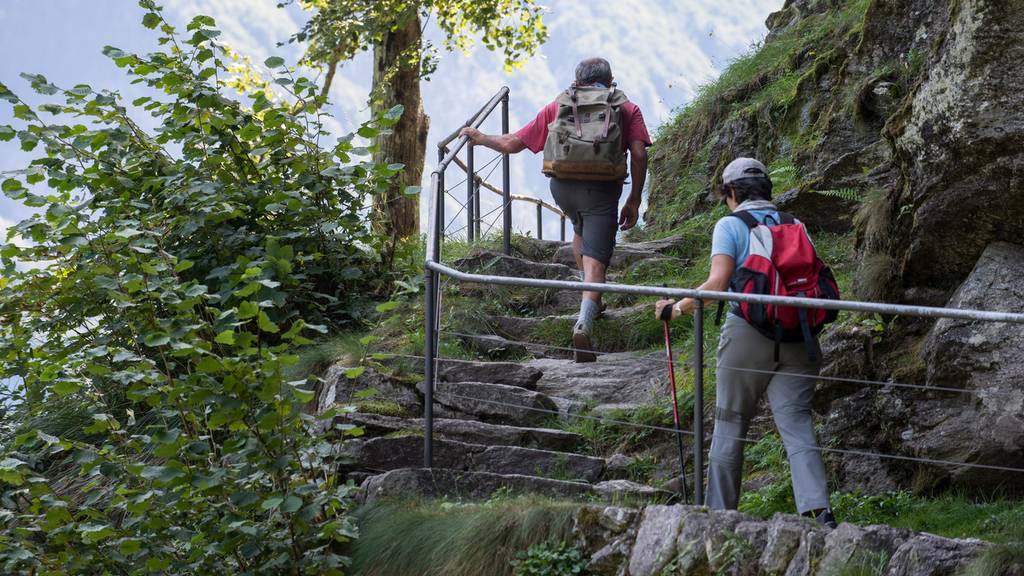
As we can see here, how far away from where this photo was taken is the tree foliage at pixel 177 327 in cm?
565

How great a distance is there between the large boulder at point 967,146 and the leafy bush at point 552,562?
2.70 metres

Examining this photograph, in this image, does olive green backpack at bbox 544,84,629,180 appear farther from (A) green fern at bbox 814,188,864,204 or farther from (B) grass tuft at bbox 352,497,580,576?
(B) grass tuft at bbox 352,497,580,576

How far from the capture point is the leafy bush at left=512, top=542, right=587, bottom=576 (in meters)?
5.50

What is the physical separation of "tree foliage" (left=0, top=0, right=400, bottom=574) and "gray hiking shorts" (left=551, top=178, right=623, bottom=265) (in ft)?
4.16

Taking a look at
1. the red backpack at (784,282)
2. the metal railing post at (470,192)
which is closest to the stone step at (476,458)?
the red backpack at (784,282)

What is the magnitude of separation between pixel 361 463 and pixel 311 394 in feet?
5.54

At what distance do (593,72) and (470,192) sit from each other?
135 inches

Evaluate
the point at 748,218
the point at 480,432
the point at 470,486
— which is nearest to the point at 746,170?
the point at 748,218

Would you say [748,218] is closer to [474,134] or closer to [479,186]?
[474,134]

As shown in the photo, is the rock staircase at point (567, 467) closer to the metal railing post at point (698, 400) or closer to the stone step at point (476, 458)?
the stone step at point (476, 458)

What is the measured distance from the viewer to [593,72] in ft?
27.2

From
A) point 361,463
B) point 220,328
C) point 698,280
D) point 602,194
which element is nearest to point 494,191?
point 698,280

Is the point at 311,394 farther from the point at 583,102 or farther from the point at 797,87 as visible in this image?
the point at 797,87

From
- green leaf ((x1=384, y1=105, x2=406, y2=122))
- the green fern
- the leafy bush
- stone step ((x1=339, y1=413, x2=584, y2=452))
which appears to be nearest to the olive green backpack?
green leaf ((x1=384, y1=105, x2=406, y2=122))
